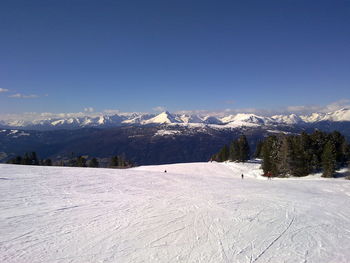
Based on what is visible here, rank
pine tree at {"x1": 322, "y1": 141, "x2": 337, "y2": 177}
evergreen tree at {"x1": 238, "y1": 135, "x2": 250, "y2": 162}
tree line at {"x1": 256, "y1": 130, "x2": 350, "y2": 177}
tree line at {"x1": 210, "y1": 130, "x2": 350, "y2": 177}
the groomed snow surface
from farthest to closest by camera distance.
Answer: evergreen tree at {"x1": 238, "y1": 135, "x2": 250, "y2": 162}
tree line at {"x1": 256, "y1": 130, "x2": 350, "y2": 177}
tree line at {"x1": 210, "y1": 130, "x2": 350, "y2": 177}
pine tree at {"x1": 322, "y1": 141, "x2": 337, "y2": 177}
the groomed snow surface

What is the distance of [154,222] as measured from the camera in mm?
10883

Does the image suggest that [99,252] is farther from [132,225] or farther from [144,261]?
[132,225]

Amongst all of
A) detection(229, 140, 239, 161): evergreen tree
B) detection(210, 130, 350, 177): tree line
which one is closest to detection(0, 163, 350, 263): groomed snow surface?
detection(210, 130, 350, 177): tree line

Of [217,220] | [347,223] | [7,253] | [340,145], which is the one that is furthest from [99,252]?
[340,145]

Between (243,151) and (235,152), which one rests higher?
(243,151)

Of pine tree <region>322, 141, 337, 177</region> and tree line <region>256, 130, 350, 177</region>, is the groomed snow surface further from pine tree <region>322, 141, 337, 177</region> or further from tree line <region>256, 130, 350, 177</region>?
tree line <region>256, 130, 350, 177</region>

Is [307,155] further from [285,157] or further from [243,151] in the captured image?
[243,151]

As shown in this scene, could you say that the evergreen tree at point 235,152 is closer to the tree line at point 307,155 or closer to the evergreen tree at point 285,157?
the tree line at point 307,155

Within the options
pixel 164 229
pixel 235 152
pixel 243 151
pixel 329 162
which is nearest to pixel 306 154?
pixel 329 162

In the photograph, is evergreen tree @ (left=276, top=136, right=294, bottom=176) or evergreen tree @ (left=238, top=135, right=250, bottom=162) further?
evergreen tree @ (left=238, top=135, right=250, bottom=162)

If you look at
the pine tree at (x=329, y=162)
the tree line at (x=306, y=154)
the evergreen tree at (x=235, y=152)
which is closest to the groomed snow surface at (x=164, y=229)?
the pine tree at (x=329, y=162)

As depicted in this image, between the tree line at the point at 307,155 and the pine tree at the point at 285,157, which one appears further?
the pine tree at the point at 285,157

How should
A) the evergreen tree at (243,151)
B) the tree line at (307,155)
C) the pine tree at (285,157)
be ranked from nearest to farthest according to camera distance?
the tree line at (307,155), the pine tree at (285,157), the evergreen tree at (243,151)

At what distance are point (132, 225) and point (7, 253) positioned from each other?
465 centimetres
